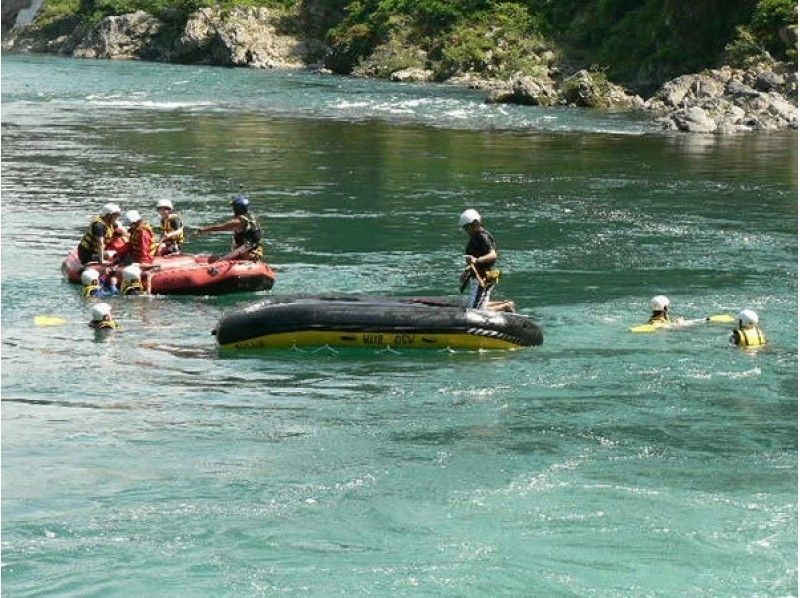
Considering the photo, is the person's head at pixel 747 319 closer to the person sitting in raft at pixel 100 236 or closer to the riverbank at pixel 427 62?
the person sitting in raft at pixel 100 236

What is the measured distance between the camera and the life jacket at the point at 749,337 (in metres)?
19.7

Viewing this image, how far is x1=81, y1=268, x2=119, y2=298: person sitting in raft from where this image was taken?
2350cm

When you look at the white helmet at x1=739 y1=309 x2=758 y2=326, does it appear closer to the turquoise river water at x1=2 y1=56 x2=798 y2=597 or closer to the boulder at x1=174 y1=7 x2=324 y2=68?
the turquoise river water at x1=2 y1=56 x2=798 y2=597

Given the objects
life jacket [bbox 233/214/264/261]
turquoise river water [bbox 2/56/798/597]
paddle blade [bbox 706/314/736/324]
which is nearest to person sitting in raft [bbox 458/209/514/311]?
turquoise river water [bbox 2/56/798/597]

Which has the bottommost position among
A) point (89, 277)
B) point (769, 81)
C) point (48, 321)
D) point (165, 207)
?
point (48, 321)

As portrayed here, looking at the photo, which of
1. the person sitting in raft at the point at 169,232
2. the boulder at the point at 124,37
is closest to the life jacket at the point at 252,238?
the person sitting in raft at the point at 169,232

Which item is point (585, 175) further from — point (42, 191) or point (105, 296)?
point (105, 296)

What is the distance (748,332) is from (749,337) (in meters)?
0.07

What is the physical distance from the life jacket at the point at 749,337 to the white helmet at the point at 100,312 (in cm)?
939

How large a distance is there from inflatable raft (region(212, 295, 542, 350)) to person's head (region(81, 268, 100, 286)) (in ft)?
14.7

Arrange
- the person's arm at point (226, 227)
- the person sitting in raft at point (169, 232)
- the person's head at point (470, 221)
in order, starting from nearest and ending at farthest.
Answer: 1. the person's head at point (470, 221)
2. the person's arm at point (226, 227)
3. the person sitting in raft at point (169, 232)

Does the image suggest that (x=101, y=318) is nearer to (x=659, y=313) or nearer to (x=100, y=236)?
(x=100, y=236)

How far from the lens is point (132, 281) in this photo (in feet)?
76.5

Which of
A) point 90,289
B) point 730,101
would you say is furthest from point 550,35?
point 90,289
